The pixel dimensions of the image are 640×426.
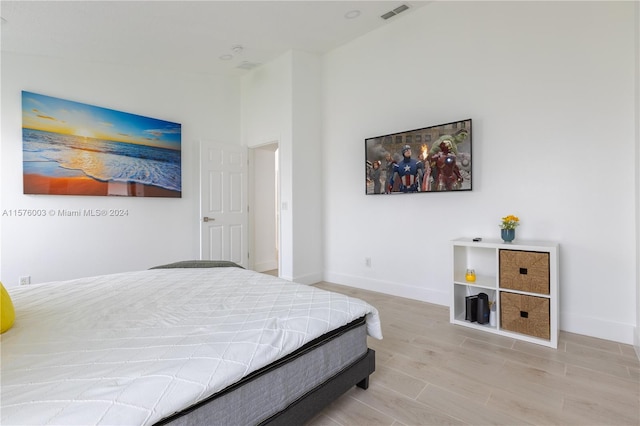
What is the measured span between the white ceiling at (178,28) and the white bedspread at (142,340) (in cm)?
246

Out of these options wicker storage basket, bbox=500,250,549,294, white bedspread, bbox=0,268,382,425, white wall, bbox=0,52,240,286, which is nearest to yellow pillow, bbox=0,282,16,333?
white bedspread, bbox=0,268,382,425

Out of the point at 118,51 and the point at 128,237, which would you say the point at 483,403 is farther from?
the point at 118,51

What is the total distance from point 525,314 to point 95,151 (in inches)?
184

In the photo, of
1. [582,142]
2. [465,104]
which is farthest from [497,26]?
[582,142]

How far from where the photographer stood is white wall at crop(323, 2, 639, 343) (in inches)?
92.8

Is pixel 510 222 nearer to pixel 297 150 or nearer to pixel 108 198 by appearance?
pixel 297 150

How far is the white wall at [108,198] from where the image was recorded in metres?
3.00

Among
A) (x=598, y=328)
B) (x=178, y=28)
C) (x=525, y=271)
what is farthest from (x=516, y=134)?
(x=178, y=28)

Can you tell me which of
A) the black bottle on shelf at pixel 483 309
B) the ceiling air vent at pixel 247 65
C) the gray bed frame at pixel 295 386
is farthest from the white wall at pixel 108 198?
the black bottle on shelf at pixel 483 309

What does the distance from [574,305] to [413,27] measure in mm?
3286

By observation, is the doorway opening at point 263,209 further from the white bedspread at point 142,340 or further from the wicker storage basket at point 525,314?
the wicker storage basket at point 525,314

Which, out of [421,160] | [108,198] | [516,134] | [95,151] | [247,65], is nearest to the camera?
[516,134]

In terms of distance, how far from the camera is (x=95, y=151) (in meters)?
3.44

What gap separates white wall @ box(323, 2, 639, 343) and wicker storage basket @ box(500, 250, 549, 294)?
0.44 meters
